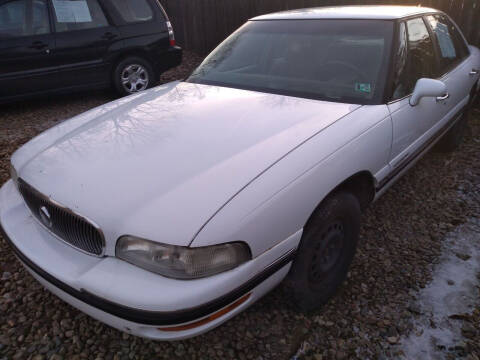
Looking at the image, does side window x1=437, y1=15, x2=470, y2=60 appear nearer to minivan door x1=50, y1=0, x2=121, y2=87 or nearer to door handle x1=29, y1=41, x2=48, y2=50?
minivan door x1=50, y1=0, x2=121, y2=87

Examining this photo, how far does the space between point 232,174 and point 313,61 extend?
1308 millimetres

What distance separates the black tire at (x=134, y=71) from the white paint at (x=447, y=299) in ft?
16.4

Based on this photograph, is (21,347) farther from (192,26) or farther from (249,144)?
(192,26)

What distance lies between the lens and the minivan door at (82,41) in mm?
5160

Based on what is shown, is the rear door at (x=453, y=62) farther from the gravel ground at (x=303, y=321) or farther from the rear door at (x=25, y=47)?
the rear door at (x=25, y=47)

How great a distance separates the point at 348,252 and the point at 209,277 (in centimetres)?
109

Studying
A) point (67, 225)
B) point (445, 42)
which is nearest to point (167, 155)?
point (67, 225)

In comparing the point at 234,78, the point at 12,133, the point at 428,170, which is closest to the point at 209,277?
the point at 234,78

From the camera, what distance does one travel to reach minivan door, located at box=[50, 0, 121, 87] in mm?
5160

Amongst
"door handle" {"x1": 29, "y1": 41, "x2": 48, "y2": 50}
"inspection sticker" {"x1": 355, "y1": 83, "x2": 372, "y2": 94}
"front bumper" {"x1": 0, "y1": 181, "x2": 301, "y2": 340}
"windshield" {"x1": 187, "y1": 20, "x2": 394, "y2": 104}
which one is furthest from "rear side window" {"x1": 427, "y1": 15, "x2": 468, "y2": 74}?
"door handle" {"x1": 29, "y1": 41, "x2": 48, "y2": 50}

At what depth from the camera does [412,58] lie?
2.62m

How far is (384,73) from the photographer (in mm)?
2301

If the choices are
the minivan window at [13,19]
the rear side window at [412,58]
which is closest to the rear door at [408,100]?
the rear side window at [412,58]

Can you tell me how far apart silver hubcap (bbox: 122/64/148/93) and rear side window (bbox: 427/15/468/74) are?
4.31 m
